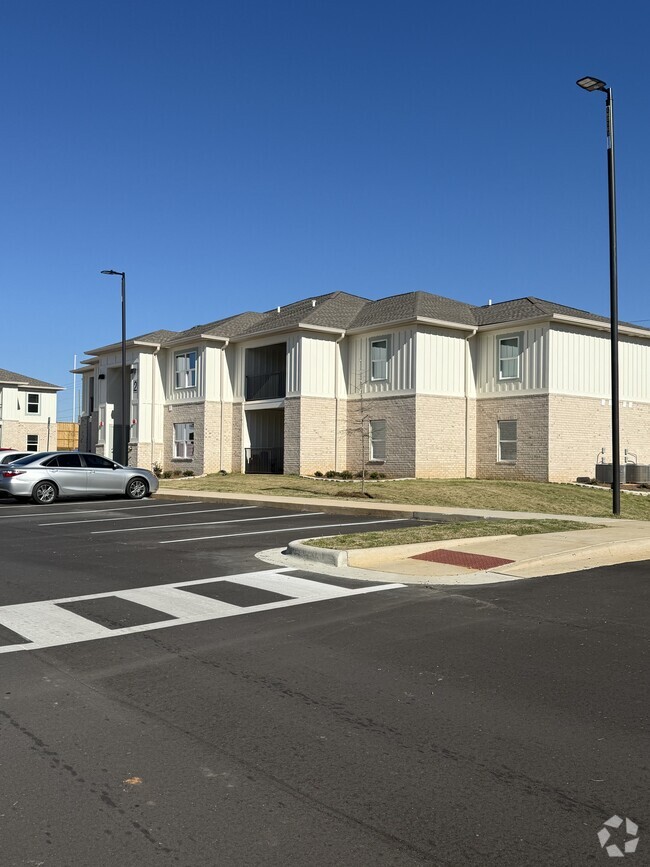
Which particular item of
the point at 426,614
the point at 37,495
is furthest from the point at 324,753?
the point at 37,495

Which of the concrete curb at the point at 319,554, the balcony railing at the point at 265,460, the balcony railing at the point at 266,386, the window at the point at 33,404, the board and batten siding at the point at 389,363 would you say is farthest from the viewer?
the window at the point at 33,404

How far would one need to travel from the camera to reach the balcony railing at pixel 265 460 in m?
38.0

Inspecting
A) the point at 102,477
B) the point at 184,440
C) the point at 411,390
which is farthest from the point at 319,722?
the point at 184,440

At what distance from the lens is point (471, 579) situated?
10.4 m

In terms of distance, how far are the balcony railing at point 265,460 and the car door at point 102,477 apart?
43.2ft

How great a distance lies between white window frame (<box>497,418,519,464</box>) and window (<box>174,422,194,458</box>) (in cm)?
1426

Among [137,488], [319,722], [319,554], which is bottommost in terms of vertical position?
[319,722]

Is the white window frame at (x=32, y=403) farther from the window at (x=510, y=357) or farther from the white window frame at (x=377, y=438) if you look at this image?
the window at (x=510, y=357)

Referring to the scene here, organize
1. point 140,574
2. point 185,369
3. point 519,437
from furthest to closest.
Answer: point 185,369 < point 519,437 < point 140,574

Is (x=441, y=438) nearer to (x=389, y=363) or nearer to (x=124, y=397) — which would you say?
(x=389, y=363)

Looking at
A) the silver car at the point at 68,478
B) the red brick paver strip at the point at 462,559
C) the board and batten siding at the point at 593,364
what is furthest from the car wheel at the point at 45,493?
the board and batten siding at the point at 593,364

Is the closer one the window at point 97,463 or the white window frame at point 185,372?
the window at point 97,463

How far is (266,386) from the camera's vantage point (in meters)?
37.5

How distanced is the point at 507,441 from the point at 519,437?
32.4 inches
